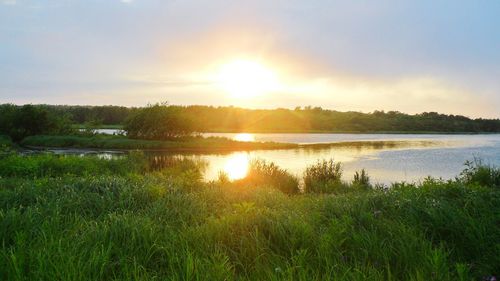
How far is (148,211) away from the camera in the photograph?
8.01 m

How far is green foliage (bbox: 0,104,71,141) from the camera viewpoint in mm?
57719

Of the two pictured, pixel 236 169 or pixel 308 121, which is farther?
pixel 308 121

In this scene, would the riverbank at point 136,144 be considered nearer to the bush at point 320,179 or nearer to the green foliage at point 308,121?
the bush at point 320,179

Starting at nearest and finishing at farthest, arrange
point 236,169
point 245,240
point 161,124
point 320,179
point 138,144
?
point 245,240 → point 320,179 → point 236,169 → point 138,144 → point 161,124

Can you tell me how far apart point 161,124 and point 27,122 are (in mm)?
17855

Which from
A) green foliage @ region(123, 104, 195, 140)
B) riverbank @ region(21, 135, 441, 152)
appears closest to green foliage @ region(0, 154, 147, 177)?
riverbank @ region(21, 135, 441, 152)

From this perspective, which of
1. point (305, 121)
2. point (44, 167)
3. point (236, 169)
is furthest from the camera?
point (305, 121)

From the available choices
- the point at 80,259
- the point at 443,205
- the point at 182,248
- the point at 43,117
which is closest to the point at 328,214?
the point at 443,205

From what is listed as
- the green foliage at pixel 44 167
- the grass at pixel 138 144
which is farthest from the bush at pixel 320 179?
the grass at pixel 138 144

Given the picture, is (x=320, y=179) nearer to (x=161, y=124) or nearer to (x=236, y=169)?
(x=236, y=169)

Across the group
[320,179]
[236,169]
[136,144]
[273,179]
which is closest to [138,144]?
[136,144]

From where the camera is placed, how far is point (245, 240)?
612cm

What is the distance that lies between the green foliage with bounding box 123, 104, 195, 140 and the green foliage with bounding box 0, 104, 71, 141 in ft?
A: 34.2

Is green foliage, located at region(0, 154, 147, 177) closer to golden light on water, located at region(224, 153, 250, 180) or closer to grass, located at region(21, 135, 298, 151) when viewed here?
golden light on water, located at region(224, 153, 250, 180)
